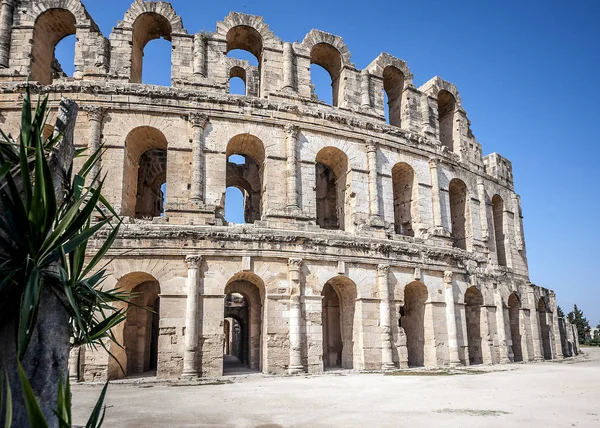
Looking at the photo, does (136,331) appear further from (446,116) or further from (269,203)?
(446,116)

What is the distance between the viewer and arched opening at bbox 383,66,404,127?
838 inches

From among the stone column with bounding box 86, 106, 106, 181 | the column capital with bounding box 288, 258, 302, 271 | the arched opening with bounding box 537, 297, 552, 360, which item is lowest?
the arched opening with bounding box 537, 297, 552, 360

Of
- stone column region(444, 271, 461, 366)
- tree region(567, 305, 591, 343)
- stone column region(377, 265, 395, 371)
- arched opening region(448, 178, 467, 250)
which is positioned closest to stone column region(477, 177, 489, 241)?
arched opening region(448, 178, 467, 250)

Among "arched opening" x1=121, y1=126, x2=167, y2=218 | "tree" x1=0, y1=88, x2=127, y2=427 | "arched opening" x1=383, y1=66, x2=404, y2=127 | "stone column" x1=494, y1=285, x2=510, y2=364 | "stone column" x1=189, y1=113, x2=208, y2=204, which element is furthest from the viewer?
"arched opening" x1=383, y1=66, x2=404, y2=127

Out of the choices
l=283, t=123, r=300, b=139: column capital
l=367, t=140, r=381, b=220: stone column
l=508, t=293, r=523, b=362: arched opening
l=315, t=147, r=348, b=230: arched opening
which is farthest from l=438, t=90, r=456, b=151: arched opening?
l=283, t=123, r=300, b=139: column capital

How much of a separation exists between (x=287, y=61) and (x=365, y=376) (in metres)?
12.2

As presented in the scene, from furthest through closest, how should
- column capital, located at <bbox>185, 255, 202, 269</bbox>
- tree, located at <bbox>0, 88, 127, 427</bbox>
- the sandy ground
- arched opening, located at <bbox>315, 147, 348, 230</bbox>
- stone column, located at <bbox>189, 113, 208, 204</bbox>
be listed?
arched opening, located at <bbox>315, 147, 348, 230</bbox>
stone column, located at <bbox>189, 113, 208, 204</bbox>
column capital, located at <bbox>185, 255, 202, 269</bbox>
the sandy ground
tree, located at <bbox>0, 88, 127, 427</bbox>

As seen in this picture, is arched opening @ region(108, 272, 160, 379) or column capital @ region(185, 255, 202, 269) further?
column capital @ region(185, 255, 202, 269)

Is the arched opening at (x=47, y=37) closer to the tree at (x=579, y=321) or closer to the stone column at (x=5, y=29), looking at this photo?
the stone column at (x=5, y=29)

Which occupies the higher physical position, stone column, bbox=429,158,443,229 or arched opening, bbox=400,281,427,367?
stone column, bbox=429,158,443,229

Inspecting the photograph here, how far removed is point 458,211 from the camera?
73.4 ft

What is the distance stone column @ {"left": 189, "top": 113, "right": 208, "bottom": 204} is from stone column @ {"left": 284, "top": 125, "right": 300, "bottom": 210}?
122 inches

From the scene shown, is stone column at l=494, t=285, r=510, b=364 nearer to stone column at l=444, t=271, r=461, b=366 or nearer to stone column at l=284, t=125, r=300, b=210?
stone column at l=444, t=271, r=461, b=366

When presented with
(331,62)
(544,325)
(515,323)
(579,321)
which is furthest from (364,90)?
(579,321)
